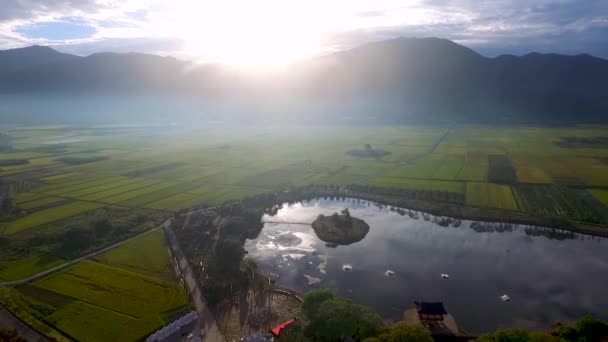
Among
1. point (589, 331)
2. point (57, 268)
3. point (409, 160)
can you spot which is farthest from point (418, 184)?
point (57, 268)

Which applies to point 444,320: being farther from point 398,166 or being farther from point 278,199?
point 398,166

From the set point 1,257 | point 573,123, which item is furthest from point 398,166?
point 573,123

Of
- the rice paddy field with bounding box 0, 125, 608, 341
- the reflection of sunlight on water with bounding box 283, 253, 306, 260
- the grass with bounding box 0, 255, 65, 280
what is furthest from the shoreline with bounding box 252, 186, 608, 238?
the grass with bounding box 0, 255, 65, 280

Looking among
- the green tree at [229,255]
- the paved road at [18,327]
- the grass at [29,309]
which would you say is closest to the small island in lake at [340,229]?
the green tree at [229,255]

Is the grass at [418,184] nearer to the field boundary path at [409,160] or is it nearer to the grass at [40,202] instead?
the field boundary path at [409,160]

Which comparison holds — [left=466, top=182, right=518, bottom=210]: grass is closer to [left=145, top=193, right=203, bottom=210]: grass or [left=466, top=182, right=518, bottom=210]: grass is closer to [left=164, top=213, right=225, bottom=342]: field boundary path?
[left=164, top=213, right=225, bottom=342]: field boundary path

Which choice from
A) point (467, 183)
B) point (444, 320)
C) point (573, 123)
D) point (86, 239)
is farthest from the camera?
point (573, 123)
